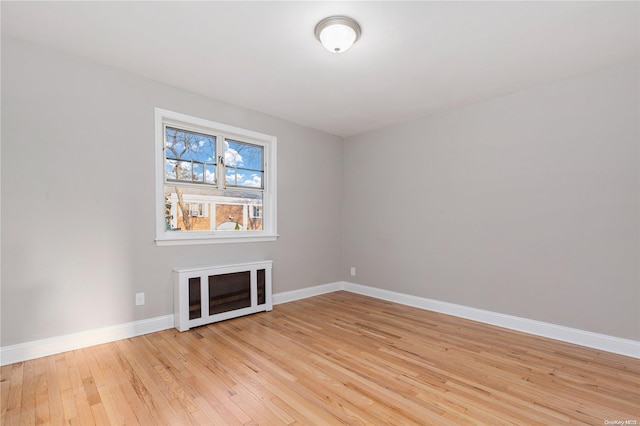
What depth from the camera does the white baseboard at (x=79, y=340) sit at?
2.42 m

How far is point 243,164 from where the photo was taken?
3994 millimetres

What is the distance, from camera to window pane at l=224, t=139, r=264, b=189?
385cm

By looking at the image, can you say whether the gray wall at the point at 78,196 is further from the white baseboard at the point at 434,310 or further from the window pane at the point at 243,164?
the window pane at the point at 243,164

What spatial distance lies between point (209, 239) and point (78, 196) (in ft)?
4.20

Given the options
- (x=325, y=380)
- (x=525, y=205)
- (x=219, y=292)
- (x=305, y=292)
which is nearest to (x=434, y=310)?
(x=525, y=205)

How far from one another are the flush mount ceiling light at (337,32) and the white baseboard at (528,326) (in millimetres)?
3185

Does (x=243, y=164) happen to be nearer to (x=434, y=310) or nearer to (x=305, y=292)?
(x=305, y=292)

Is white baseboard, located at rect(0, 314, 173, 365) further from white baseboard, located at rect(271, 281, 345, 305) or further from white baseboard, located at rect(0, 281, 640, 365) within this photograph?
white baseboard, located at rect(271, 281, 345, 305)

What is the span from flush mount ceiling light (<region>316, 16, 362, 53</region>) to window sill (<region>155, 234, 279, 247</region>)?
239cm

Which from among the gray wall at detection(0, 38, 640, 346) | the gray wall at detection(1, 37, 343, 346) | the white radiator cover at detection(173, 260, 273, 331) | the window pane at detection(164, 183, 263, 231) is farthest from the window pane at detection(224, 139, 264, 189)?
the white radiator cover at detection(173, 260, 273, 331)

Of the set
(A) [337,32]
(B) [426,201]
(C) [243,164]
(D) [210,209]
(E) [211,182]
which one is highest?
(A) [337,32]

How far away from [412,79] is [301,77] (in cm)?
112

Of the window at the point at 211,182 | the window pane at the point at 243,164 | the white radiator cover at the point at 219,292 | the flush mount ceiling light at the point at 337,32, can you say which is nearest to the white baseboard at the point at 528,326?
the white radiator cover at the point at 219,292

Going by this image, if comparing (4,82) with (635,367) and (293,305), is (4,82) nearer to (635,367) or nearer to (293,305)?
(293,305)
